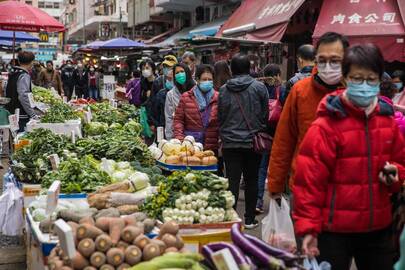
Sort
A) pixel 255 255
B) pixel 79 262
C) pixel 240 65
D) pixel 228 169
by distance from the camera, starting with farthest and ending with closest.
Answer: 1. pixel 228 169
2. pixel 240 65
3. pixel 79 262
4. pixel 255 255

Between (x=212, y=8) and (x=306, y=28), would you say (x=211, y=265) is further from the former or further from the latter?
(x=212, y=8)

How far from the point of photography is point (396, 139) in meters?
3.47

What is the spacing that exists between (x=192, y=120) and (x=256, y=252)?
4316mm

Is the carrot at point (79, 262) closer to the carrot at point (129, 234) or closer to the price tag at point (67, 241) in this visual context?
the price tag at point (67, 241)

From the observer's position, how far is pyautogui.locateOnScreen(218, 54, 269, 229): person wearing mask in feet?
22.2

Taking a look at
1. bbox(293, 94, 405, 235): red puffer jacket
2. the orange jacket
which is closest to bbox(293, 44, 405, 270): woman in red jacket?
bbox(293, 94, 405, 235): red puffer jacket

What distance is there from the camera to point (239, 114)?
22.3 feet

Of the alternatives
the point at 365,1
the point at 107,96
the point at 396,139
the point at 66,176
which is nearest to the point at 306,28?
the point at 365,1

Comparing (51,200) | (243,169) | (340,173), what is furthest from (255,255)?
(243,169)

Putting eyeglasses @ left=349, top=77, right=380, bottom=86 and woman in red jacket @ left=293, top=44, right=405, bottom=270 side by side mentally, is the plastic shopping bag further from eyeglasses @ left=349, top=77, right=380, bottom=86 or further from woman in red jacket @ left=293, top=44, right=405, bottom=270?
eyeglasses @ left=349, top=77, right=380, bottom=86

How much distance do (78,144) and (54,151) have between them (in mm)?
509

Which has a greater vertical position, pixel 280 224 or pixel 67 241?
pixel 67 241

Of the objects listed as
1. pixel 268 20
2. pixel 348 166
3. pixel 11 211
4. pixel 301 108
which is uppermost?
pixel 268 20

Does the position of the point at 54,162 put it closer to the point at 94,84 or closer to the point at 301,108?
the point at 301,108
